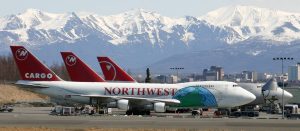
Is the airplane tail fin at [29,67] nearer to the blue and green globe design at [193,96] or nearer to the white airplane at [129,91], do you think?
the white airplane at [129,91]

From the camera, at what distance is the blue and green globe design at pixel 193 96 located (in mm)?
110750

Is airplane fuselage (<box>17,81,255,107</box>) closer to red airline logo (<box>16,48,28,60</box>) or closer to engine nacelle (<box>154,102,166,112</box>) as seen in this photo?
engine nacelle (<box>154,102,166,112</box>)

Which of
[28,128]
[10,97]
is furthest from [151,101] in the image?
[10,97]

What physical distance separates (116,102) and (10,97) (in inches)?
2638

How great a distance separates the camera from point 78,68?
12338 centimetres

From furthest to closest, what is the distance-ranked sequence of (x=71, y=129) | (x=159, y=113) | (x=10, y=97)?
(x=10, y=97)
(x=159, y=113)
(x=71, y=129)

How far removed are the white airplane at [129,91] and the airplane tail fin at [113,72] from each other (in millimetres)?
18768

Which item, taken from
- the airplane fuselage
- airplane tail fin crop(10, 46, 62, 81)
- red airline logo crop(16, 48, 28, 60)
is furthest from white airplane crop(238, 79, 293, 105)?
red airline logo crop(16, 48, 28, 60)

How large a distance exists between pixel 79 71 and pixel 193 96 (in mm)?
21197

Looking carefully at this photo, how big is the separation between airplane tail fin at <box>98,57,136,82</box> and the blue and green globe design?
20.8 meters

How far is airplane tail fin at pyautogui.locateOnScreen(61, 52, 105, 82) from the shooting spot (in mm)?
123000

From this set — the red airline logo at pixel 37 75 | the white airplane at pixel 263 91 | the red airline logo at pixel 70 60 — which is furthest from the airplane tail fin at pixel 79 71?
the white airplane at pixel 263 91

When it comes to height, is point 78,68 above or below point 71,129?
above

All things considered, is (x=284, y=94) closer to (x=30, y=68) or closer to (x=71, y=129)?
(x=30, y=68)
